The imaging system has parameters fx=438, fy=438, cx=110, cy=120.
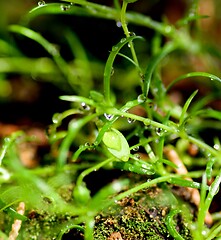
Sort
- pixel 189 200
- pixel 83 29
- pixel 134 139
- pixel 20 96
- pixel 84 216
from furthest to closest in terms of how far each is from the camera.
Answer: pixel 83 29
pixel 20 96
pixel 134 139
pixel 189 200
pixel 84 216

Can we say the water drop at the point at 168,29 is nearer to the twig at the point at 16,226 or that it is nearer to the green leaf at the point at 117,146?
the green leaf at the point at 117,146

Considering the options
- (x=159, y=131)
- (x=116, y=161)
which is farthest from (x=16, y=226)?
(x=159, y=131)

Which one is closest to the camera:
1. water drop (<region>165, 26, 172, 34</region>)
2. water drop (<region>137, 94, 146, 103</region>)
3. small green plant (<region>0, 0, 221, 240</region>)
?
small green plant (<region>0, 0, 221, 240</region>)

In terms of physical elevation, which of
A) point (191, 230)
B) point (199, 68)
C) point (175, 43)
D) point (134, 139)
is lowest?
point (191, 230)

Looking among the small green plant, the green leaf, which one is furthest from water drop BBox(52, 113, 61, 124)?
the green leaf

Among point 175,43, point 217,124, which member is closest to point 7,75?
point 175,43

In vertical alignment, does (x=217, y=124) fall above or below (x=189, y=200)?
above

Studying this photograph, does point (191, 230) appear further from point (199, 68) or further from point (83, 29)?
point (83, 29)

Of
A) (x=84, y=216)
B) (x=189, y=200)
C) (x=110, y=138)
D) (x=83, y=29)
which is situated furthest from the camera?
(x=83, y=29)

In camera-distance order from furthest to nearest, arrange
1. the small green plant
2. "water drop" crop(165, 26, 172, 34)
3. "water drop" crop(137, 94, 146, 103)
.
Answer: "water drop" crop(165, 26, 172, 34) → "water drop" crop(137, 94, 146, 103) → the small green plant

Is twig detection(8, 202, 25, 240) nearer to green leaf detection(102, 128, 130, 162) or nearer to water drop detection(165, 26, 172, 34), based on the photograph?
green leaf detection(102, 128, 130, 162)

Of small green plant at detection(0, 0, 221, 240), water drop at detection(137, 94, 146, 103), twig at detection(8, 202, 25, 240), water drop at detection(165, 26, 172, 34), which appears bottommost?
twig at detection(8, 202, 25, 240)
